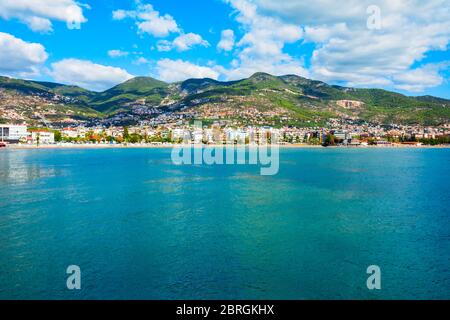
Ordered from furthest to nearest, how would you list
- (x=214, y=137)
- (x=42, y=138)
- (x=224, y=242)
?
(x=214, y=137) → (x=42, y=138) → (x=224, y=242)

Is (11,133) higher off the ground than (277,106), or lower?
lower

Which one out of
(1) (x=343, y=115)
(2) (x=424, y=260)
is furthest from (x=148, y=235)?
(1) (x=343, y=115)

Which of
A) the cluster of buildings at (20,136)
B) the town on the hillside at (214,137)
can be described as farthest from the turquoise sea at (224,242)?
the town on the hillside at (214,137)

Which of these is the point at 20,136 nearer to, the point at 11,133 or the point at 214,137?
the point at 11,133

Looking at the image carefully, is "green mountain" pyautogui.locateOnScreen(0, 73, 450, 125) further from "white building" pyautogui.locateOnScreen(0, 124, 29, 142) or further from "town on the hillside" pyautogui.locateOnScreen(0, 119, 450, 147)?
"white building" pyautogui.locateOnScreen(0, 124, 29, 142)

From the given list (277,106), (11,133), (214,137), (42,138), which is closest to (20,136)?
(11,133)

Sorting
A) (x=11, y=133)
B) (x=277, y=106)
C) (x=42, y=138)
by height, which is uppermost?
(x=277, y=106)

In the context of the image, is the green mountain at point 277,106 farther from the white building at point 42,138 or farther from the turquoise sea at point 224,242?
the turquoise sea at point 224,242

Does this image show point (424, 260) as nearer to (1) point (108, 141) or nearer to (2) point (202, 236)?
(2) point (202, 236)

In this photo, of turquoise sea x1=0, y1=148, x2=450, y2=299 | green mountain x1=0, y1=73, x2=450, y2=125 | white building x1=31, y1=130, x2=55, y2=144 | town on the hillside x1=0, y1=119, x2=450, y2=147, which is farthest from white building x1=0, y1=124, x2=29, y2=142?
turquoise sea x1=0, y1=148, x2=450, y2=299
